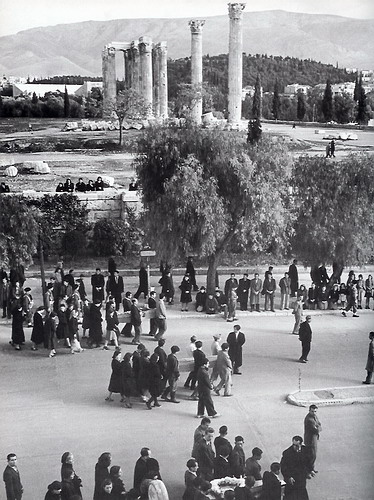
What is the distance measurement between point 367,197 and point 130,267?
3917 millimetres

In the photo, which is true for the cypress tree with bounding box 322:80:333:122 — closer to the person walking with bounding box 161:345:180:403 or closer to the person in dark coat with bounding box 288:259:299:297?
the person in dark coat with bounding box 288:259:299:297

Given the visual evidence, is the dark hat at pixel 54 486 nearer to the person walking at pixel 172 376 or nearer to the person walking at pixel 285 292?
the person walking at pixel 172 376

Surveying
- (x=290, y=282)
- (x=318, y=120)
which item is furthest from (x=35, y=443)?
(x=318, y=120)

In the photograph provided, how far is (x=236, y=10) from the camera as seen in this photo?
1023 centimetres

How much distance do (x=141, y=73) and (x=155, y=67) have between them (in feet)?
3.18

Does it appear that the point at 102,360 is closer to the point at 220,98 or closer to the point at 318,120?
the point at 318,120

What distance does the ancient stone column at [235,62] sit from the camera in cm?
1057

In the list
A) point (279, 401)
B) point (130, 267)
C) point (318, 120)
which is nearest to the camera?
point (279, 401)

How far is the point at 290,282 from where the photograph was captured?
10758mm

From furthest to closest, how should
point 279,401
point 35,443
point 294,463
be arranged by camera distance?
1. point 279,401
2. point 35,443
3. point 294,463

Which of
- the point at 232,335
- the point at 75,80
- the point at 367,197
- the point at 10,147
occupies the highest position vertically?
the point at 75,80

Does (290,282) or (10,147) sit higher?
(10,147)

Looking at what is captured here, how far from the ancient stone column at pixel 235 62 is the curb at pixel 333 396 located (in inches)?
199

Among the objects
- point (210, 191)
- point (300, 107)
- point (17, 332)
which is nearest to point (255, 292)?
point (210, 191)
